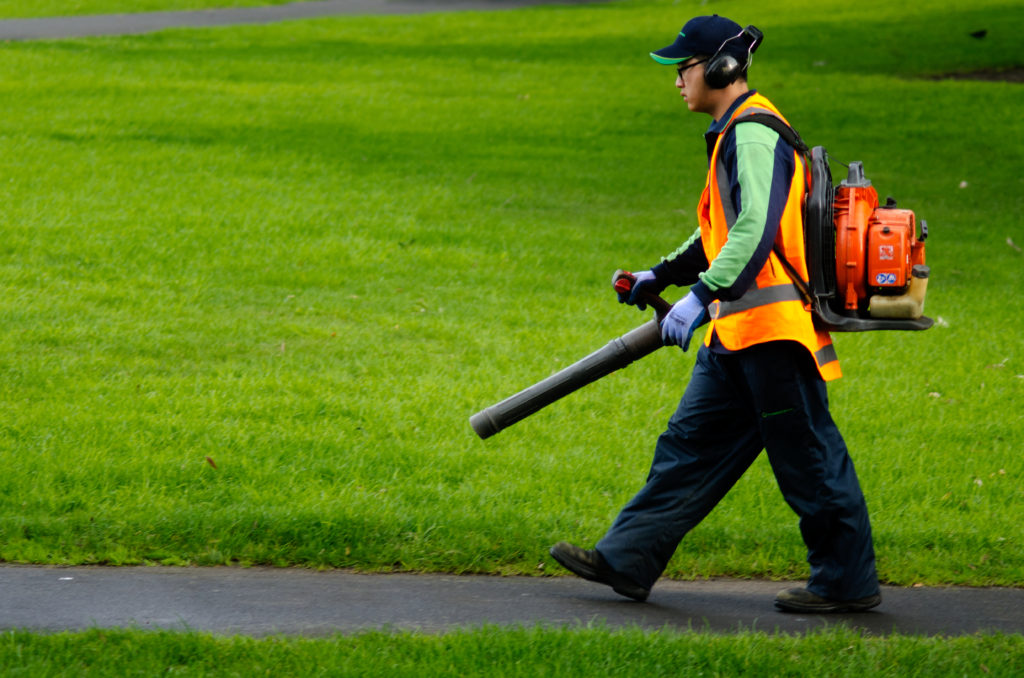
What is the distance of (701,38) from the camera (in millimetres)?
4316

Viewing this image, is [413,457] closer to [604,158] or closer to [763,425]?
[763,425]

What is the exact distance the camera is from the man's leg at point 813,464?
438 centimetres

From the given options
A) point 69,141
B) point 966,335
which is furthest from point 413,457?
point 69,141

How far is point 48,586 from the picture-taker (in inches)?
185

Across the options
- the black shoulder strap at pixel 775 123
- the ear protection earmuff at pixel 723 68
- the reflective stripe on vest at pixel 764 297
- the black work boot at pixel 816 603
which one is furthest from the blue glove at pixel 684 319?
the black work boot at pixel 816 603

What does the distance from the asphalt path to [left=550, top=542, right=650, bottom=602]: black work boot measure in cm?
7

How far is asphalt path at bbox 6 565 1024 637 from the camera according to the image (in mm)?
4449

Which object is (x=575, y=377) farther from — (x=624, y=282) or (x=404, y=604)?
(x=404, y=604)

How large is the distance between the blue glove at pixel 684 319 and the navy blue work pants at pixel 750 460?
10.8 inches

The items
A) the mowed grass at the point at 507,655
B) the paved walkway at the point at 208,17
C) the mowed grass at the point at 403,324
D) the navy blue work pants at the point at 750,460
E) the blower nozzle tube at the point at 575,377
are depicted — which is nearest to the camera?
the mowed grass at the point at 507,655

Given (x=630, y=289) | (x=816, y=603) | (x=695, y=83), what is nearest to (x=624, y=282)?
(x=630, y=289)

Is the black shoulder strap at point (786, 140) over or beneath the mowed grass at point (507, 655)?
over

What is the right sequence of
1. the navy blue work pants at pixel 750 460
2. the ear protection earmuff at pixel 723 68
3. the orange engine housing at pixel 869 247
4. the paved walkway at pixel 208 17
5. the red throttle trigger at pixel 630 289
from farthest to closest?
the paved walkway at pixel 208 17, the red throttle trigger at pixel 630 289, the navy blue work pants at pixel 750 460, the ear protection earmuff at pixel 723 68, the orange engine housing at pixel 869 247

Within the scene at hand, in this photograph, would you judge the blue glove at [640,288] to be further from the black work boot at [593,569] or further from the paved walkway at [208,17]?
the paved walkway at [208,17]
